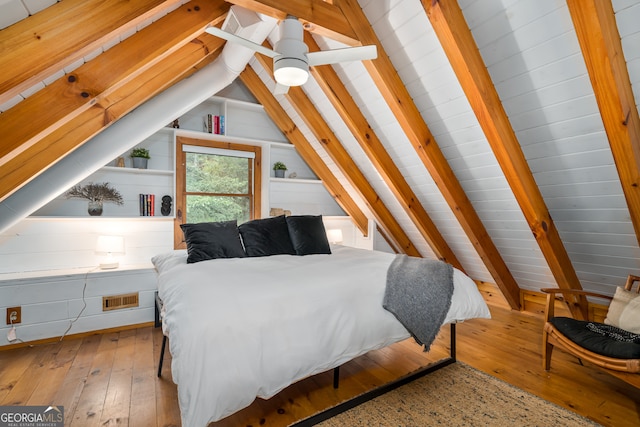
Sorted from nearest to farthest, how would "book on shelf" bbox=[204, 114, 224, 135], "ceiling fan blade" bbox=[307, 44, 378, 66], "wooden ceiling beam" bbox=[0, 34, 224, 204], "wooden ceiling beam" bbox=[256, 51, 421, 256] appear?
"ceiling fan blade" bbox=[307, 44, 378, 66] → "wooden ceiling beam" bbox=[0, 34, 224, 204] → "wooden ceiling beam" bbox=[256, 51, 421, 256] → "book on shelf" bbox=[204, 114, 224, 135]

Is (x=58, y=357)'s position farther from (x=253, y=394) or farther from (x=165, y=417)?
(x=253, y=394)

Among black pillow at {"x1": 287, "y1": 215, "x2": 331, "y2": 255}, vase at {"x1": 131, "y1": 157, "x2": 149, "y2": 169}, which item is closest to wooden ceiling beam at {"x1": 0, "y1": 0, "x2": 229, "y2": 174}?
vase at {"x1": 131, "y1": 157, "x2": 149, "y2": 169}

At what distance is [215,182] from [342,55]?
8.62 ft

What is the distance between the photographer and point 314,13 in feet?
6.33

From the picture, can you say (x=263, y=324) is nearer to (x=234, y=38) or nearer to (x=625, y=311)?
(x=234, y=38)

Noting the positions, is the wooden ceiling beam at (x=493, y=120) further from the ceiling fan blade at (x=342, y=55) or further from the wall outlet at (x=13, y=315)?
the wall outlet at (x=13, y=315)

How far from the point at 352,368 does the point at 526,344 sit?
1.61 metres

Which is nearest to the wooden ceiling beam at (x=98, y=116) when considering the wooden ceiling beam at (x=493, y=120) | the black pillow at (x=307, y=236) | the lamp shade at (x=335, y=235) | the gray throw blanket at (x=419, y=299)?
the black pillow at (x=307, y=236)

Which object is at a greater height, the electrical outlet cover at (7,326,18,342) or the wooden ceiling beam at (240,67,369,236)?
the wooden ceiling beam at (240,67,369,236)

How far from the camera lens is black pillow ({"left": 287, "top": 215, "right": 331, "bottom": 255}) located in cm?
287

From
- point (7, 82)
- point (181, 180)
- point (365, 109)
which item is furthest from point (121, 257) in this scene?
point (365, 109)

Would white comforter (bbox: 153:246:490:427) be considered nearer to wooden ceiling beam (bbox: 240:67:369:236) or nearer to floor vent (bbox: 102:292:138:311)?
floor vent (bbox: 102:292:138:311)

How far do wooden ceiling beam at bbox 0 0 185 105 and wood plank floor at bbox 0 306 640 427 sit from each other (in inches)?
66.3

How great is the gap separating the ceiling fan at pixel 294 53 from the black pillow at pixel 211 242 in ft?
4.57
